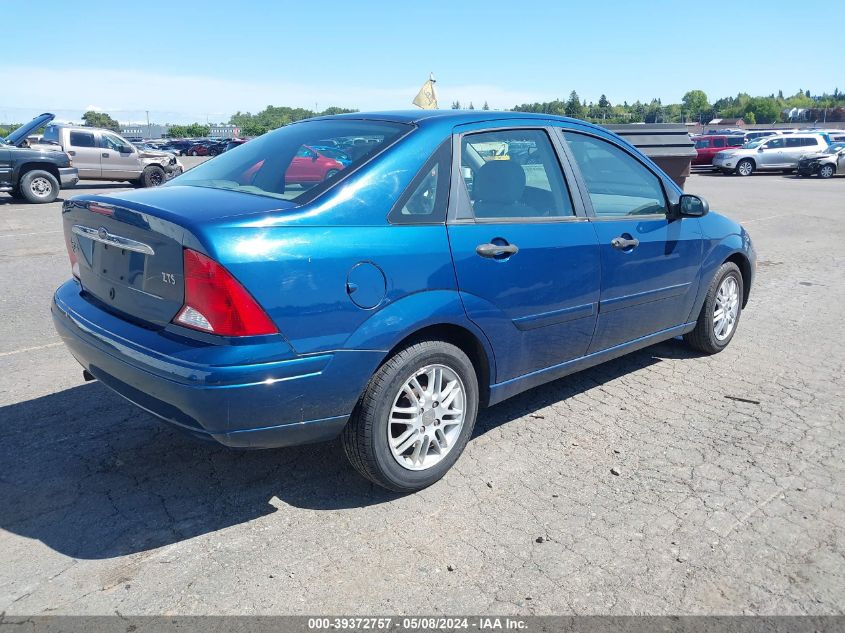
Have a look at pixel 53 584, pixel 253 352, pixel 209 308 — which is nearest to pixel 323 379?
pixel 253 352

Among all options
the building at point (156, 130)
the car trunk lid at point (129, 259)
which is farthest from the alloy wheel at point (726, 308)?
the building at point (156, 130)

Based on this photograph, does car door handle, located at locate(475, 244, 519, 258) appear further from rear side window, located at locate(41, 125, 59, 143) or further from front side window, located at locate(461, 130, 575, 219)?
rear side window, located at locate(41, 125, 59, 143)

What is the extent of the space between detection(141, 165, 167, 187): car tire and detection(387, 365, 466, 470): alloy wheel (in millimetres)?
20023

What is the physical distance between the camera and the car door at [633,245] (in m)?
4.17

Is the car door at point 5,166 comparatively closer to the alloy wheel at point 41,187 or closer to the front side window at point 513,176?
the alloy wheel at point 41,187

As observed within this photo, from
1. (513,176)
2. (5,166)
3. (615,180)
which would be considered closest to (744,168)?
(5,166)

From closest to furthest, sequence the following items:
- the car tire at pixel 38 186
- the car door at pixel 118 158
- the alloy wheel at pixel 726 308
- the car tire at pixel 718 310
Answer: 1. the car tire at pixel 718 310
2. the alloy wheel at pixel 726 308
3. the car tire at pixel 38 186
4. the car door at pixel 118 158

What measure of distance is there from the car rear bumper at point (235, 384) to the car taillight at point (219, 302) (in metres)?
0.07

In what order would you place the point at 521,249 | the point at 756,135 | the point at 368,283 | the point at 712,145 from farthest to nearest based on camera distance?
the point at 756,135
the point at 712,145
the point at 521,249
the point at 368,283

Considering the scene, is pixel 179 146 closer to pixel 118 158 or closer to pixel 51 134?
pixel 51 134

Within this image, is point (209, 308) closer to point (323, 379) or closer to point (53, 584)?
point (323, 379)

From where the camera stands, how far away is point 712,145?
32594 millimetres

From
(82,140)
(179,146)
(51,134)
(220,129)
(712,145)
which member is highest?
(220,129)

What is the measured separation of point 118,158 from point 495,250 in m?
20.1
